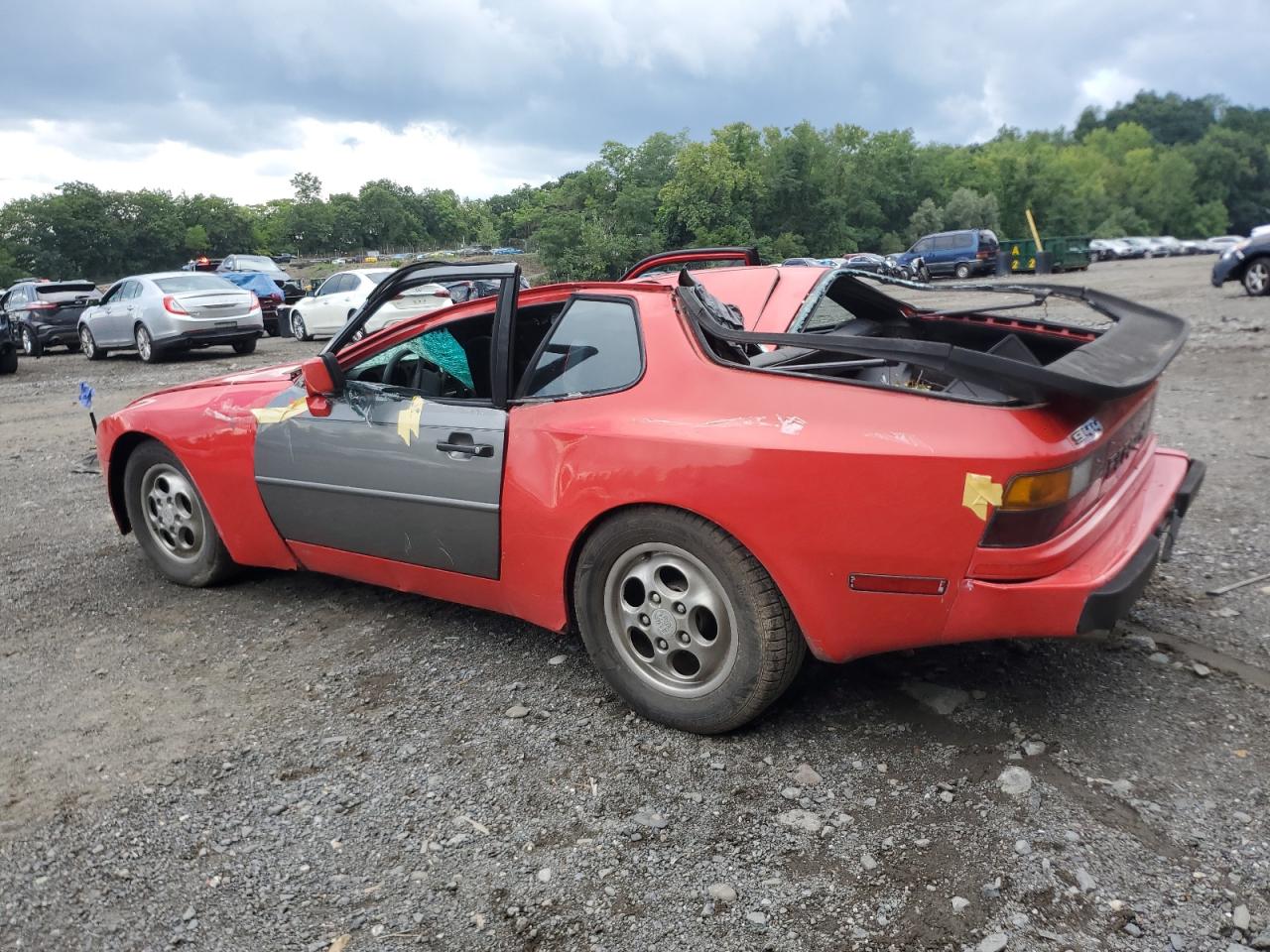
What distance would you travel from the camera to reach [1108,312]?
3.93 m

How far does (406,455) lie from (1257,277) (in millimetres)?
17016

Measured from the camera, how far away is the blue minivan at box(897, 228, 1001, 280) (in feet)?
120

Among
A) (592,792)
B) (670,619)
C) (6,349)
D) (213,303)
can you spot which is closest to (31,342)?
(6,349)

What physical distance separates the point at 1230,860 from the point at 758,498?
148cm

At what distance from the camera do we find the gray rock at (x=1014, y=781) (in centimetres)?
266

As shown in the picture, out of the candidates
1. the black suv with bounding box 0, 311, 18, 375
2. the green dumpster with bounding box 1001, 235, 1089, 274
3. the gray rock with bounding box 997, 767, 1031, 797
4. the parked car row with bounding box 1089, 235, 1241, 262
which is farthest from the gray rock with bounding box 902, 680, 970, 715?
the parked car row with bounding box 1089, 235, 1241, 262

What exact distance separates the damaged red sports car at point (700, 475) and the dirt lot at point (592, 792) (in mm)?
312

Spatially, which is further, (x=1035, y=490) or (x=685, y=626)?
(x=685, y=626)

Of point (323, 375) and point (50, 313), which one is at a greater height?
point (323, 375)

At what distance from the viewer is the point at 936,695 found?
3.23 m

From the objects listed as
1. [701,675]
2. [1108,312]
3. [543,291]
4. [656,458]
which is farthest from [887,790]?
[1108,312]

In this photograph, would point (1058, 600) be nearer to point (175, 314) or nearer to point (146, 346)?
point (175, 314)

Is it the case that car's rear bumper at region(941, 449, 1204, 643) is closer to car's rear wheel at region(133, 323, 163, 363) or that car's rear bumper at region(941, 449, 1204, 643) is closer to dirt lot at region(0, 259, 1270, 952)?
dirt lot at region(0, 259, 1270, 952)

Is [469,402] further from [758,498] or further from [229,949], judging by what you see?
[229,949]
